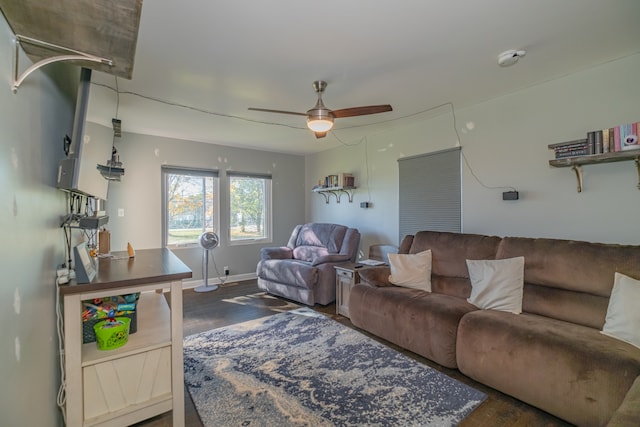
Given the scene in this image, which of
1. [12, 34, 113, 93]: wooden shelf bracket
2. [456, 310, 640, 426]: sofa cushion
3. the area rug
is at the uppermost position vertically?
[12, 34, 113, 93]: wooden shelf bracket

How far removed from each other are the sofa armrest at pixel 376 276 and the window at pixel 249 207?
9.56 ft

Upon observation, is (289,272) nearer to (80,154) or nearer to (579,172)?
(80,154)

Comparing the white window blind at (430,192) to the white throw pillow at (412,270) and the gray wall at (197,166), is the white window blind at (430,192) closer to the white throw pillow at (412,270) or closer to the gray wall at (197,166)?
the white throw pillow at (412,270)

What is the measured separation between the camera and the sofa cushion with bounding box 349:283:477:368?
2340mm

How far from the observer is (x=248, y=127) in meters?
4.07

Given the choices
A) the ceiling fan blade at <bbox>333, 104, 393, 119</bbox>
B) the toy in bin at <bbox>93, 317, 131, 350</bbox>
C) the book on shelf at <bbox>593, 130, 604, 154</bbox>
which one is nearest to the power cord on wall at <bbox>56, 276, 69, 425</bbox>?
the toy in bin at <bbox>93, 317, 131, 350</bbox>

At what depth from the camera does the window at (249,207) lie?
17.4 feet

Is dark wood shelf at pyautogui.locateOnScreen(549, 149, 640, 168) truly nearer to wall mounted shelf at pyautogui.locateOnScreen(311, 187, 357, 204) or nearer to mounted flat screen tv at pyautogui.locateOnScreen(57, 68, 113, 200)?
wall mounted shelf at pyautogui.locateOnScreen(311, 187, 357, 204)

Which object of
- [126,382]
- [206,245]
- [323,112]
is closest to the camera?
[126,382]

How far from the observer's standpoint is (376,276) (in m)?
3.17

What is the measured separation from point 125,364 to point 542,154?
12.2ft

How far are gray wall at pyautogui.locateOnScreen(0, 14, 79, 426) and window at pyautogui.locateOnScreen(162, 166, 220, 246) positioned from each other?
10.3 feet

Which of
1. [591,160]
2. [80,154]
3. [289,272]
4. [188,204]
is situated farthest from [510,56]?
[188,204]

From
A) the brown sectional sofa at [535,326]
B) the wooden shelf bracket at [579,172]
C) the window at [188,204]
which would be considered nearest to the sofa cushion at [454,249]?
the brown sectional sofa at [535,326]
